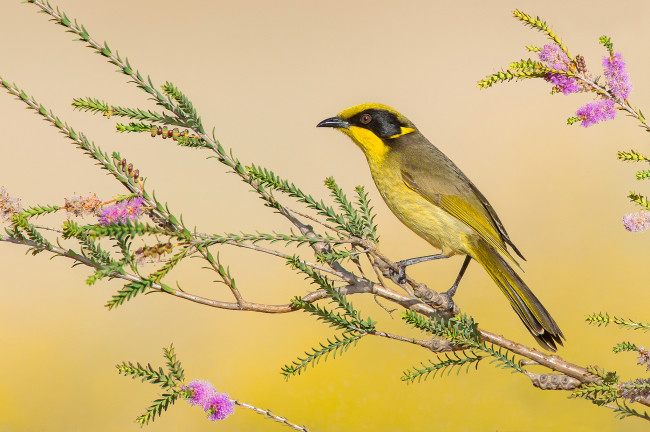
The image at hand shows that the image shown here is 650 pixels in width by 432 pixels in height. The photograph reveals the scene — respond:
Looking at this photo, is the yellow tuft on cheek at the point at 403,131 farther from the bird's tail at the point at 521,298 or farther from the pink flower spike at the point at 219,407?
the pink flower spike at the point at 219,407

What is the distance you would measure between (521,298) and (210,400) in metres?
1.03

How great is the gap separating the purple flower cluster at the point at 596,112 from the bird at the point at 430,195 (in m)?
0.67

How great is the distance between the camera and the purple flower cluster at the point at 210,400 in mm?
1254

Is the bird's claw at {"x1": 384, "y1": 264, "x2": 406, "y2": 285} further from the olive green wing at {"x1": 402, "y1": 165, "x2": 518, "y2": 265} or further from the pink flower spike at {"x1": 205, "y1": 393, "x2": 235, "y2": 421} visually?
the olive green wing at {"x1": 402, "y1": 165, "x2": 518, "y2": 265}

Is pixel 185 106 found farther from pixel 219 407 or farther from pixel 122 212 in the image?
pixel 219 407

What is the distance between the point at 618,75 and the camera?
129 centimetres

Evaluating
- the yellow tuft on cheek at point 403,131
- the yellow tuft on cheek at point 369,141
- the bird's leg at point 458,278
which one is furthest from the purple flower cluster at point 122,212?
the yellow tuft on cheek at point 403,131

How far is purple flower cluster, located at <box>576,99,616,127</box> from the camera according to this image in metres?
1.32

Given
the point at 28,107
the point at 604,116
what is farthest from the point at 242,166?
the point at 604,116

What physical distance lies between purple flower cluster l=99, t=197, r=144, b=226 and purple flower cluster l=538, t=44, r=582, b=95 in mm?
870

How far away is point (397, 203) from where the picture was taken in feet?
7.72

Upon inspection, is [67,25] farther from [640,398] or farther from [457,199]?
[457,199]

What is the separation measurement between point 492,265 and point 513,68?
0.93 metres

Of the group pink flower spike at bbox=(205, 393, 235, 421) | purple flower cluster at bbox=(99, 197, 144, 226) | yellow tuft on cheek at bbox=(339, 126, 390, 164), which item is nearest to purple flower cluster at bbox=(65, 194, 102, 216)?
purple flower cluster at bbox=(99, 197, 144, 226)
